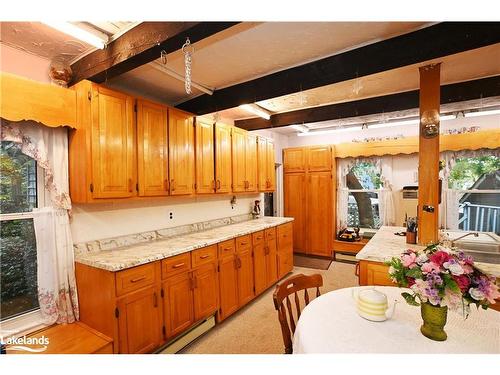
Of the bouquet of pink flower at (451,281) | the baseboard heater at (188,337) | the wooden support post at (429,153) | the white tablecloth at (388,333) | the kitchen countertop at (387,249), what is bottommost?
the baseboard heater at (188,337)

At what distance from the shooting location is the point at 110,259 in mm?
1921

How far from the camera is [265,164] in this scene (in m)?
4.18

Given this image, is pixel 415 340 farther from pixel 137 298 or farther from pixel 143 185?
pixel 143 185

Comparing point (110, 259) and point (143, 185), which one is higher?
point (143, 185)

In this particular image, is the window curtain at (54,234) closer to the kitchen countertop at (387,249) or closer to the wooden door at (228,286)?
the wooden door at (228,286)

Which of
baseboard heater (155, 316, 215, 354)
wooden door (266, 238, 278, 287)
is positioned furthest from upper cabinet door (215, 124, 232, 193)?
baseboard heater (155, 316, 215, 354)

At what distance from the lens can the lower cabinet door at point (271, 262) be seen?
3.47 meters

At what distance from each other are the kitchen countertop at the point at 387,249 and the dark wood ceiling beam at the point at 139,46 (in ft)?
6.69

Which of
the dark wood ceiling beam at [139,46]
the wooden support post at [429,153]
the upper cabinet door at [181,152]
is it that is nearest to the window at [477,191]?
the wooden support post at [429,153]
